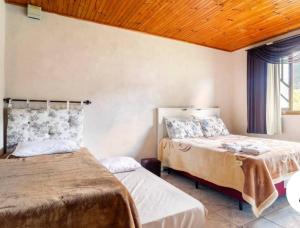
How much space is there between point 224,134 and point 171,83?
1346mm

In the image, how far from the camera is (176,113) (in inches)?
147

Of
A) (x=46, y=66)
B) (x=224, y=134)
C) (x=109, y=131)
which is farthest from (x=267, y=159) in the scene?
(x=46, y=66)

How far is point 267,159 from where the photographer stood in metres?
2.14

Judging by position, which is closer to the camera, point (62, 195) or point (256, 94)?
point (62, 195)

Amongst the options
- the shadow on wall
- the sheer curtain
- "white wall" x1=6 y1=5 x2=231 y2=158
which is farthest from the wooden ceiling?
the shadow on wall

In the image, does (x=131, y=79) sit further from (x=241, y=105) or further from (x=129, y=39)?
(x=241, y=105)

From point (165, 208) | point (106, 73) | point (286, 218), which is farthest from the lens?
point (106, 73)

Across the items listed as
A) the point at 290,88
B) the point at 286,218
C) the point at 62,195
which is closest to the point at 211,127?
the point at 290,88

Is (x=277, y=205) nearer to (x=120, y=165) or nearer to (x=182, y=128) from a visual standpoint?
(x=182, y=128)

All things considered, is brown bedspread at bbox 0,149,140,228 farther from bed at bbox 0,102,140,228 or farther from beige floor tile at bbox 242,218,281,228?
beige floor tile at bbox 242,218,281,228

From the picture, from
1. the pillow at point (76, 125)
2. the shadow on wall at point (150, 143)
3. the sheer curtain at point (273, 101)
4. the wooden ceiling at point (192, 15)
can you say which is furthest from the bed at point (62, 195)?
the sheer curtain at point (273, 101)

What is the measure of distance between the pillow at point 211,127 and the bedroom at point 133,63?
16.1 inches

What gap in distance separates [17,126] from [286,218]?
3.09 m

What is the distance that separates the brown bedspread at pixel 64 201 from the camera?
967 mm
